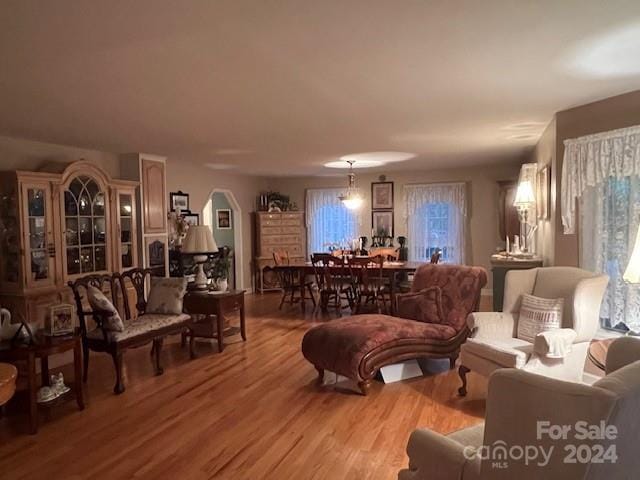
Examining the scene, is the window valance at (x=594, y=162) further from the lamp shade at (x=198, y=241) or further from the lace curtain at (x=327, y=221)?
the lace curtain at (x=327, y=221)

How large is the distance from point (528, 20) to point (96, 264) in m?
4.91

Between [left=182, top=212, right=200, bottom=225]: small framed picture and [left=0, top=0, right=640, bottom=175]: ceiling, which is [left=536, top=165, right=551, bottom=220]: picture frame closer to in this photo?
[left=0, top=0, right=640, bottom=175]: ceiling

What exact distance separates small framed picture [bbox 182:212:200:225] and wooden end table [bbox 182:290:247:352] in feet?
7.29

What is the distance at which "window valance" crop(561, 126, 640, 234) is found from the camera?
11.0ft

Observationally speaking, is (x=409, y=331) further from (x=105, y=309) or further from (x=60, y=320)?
(x=60, y=320)

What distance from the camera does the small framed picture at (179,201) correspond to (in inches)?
265

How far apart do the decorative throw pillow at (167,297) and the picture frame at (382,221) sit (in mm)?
4917

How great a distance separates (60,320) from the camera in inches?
130

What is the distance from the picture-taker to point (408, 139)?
513cm

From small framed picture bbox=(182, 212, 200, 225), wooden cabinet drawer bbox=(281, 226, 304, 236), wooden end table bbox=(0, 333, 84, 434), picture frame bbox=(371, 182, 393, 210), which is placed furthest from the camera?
wooden cabinet drawer bbox=(281, 226, 304, 236)

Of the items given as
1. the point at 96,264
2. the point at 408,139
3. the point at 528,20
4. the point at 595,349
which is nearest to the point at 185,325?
the point at 96,264

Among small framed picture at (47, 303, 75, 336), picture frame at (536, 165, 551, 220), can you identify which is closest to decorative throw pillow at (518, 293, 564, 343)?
picture frame at (536, 165, 551, 220)

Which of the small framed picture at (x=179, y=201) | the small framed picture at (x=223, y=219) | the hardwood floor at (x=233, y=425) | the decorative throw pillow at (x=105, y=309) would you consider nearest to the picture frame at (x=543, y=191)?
the hardwood floor at (x=233, y=425)

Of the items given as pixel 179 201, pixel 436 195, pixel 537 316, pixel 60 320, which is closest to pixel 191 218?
pixel 179 201
